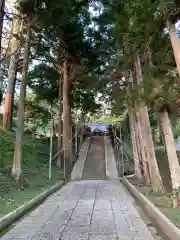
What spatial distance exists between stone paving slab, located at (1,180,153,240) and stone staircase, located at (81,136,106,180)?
9.95 metres

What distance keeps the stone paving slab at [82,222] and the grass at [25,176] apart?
0.75 m

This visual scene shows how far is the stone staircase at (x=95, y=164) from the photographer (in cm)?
2170

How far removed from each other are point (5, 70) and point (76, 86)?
6.31m

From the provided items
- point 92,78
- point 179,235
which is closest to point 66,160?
point 92,78

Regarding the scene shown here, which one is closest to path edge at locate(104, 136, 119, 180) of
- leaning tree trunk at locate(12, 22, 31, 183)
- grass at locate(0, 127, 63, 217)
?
grass at locate(0, 127, 63, 217)

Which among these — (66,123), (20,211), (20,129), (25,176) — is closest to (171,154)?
(20,211)

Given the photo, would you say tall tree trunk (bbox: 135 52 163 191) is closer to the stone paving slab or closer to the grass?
the stone paving slab

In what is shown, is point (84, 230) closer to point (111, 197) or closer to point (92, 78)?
point (111, 197)

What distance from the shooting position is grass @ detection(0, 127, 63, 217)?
33.9 ft

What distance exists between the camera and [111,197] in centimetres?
1270

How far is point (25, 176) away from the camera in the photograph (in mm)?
15961

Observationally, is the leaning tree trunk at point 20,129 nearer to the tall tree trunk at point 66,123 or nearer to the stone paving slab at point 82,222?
the stone paving slab at point 82,222

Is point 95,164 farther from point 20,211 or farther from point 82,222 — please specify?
point 82,222

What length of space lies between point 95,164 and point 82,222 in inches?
657
